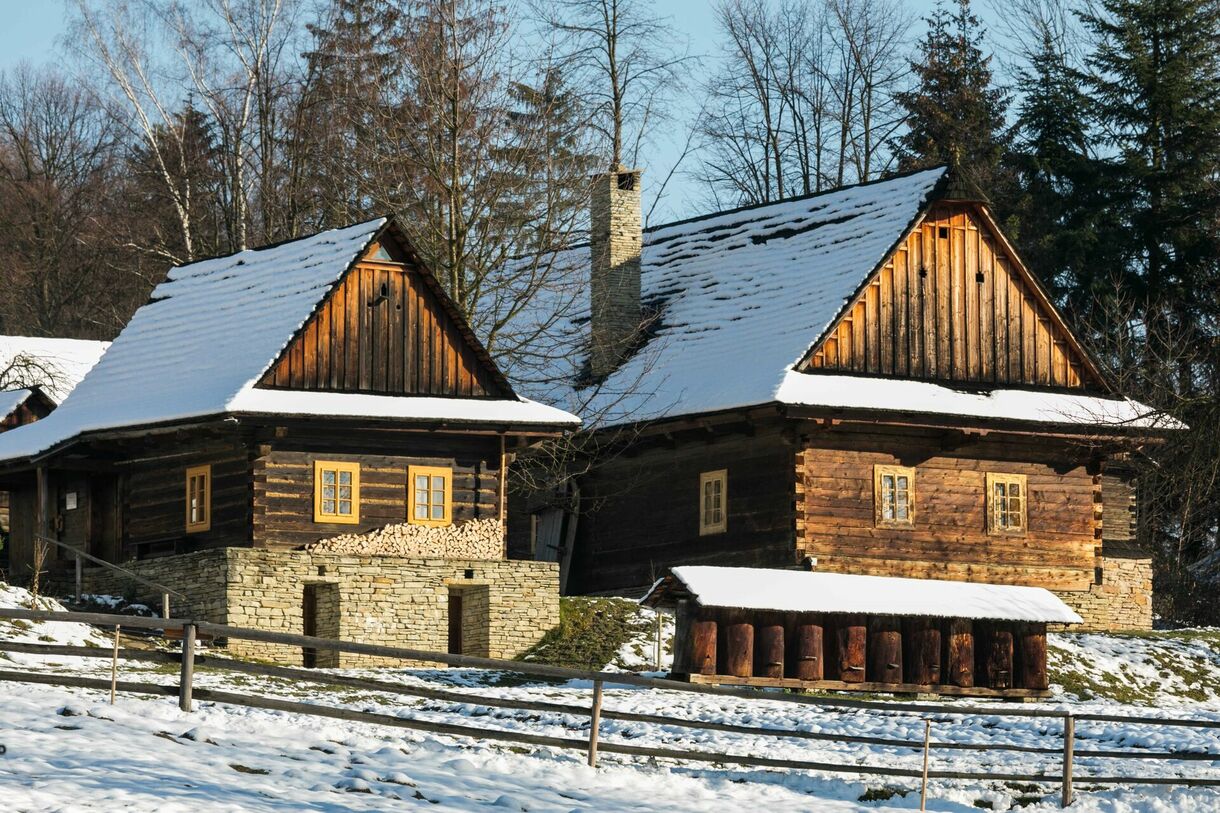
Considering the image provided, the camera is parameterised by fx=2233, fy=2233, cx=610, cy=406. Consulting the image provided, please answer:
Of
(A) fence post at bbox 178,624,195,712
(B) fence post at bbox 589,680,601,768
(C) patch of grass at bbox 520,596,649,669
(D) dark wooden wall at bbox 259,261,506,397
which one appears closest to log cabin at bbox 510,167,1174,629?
(C) patch of grass at bbox 520,596,649,669

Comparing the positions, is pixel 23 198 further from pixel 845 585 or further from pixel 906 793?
pixel 906 793

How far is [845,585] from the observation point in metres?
33.2

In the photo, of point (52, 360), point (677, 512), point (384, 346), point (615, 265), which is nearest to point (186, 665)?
point (384, 346)

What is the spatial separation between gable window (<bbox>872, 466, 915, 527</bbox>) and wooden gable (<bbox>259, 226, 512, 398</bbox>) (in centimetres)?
665

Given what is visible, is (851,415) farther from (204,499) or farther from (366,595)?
(204,499)

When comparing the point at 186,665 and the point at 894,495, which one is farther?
the point at 894,495

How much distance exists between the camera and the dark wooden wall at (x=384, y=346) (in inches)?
1451

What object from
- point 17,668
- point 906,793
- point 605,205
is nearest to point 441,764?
point 906,793

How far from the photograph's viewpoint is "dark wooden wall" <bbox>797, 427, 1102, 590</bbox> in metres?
38.4

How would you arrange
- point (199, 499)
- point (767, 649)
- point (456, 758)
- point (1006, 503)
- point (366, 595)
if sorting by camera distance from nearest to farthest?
point (456, 758), point (767, 649), point (366, 595), point (199, 499), point (1006, 503)

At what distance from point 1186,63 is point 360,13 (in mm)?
20519

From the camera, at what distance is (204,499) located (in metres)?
37.2

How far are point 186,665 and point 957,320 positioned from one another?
21.4 meters

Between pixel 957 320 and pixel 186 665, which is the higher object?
pixel 957 320
